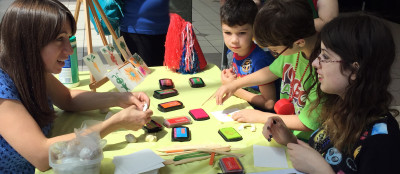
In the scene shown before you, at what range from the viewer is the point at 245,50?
221 cm

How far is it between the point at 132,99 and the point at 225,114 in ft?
1.52

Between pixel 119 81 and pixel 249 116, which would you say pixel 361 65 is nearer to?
pixel 249 116

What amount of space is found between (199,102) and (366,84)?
3.05 ft

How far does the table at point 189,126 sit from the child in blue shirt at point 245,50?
0.40 feet

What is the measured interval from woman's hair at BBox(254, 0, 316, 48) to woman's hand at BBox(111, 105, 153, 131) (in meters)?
0.65

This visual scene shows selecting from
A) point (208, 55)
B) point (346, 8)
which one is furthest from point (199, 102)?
point (346, 8)

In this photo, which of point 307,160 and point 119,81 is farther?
point 119,81

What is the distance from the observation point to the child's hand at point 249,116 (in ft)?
5.54

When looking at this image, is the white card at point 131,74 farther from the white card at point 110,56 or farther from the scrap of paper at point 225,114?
the scrap of paper at point 225,114

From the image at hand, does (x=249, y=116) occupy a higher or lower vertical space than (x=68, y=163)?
lower

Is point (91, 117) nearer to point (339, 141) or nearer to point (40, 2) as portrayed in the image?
point (40, 2)

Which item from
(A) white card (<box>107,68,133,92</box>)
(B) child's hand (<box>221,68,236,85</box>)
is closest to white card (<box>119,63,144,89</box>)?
(A) white card (<box>107,68,133,92</box>)

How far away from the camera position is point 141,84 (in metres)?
2.23

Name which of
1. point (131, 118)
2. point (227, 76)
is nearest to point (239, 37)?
point (227, 76)
